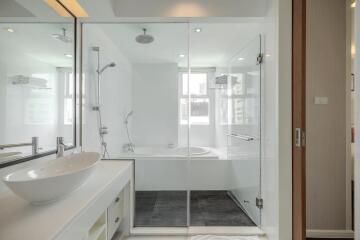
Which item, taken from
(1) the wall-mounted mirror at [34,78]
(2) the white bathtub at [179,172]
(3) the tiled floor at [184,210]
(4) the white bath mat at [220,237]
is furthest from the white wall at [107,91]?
(4) the white bath mat at [220,237]

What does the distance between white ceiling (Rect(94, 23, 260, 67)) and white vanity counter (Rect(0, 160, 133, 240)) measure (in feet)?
6.32

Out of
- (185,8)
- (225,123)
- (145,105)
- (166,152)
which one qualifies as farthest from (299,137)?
(145,105)

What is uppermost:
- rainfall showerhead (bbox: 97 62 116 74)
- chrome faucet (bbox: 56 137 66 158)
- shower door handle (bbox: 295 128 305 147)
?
rainfall showerhead (bbox: 97 62 116 74)

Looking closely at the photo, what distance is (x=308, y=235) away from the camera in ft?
7.04

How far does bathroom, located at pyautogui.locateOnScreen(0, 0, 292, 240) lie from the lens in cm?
147

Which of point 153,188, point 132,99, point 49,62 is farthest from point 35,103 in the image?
point 132,99

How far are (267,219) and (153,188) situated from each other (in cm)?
159

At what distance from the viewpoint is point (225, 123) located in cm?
357

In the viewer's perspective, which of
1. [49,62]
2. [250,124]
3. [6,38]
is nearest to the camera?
[6,38]

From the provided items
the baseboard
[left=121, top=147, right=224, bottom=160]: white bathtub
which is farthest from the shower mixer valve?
the baseboard

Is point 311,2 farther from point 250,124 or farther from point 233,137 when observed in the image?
point 233,137

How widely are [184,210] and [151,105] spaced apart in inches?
76.8

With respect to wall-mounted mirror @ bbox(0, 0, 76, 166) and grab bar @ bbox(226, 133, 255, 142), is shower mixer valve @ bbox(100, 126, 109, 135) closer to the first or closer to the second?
wall-mounted mirror @ bbox(0, 0, 76, 166)

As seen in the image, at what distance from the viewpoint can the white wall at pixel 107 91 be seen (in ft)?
7.50
